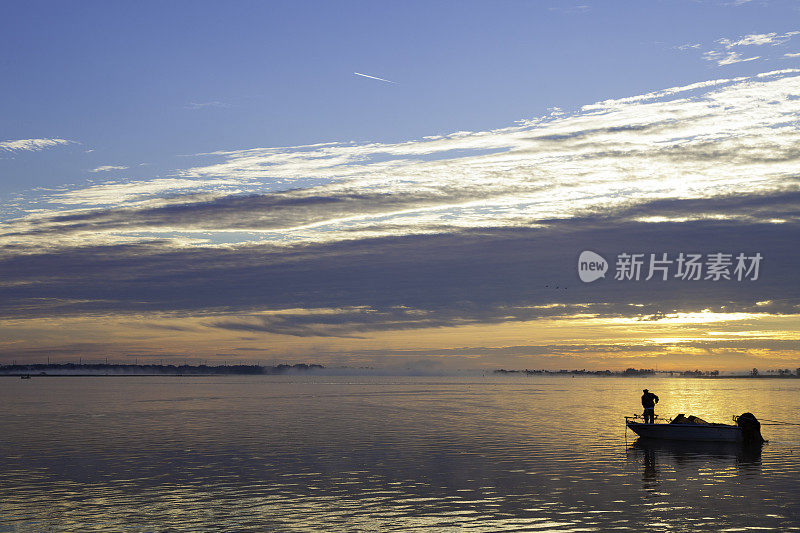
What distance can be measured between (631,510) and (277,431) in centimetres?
4954

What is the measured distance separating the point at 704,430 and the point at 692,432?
101 cm

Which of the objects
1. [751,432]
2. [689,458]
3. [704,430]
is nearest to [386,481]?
[689,458]

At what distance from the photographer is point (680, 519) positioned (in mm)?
32469

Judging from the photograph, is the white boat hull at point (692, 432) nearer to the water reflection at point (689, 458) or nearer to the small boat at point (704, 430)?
the small boat at point (704, 430)

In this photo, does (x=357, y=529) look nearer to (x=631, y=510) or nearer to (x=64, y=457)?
(x=631, y=510)

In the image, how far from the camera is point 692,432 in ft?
213

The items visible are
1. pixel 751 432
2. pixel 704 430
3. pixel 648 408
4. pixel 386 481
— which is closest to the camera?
pixel 386 481

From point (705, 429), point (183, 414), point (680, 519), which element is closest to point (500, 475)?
point (680, 519)

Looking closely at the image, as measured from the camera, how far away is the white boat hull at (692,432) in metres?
63.4

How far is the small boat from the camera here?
62781mm

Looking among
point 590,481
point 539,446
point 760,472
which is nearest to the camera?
point 590,481

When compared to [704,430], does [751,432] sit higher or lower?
higher

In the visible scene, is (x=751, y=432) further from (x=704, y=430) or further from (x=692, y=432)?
(x=692, y=432)

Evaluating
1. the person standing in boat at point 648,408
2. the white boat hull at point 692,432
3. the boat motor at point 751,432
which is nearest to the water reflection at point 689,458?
the white boat hull at point 692,432
